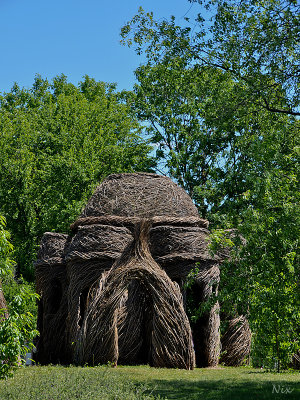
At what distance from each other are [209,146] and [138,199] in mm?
13097

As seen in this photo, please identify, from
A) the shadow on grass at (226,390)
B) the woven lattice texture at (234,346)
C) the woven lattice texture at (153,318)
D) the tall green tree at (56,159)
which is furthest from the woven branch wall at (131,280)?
the tall green tree at (56,159)

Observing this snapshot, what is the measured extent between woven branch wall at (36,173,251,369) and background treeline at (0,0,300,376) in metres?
1.51

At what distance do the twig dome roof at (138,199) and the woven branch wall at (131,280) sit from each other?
25mm

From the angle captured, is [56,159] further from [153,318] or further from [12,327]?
[12,327]

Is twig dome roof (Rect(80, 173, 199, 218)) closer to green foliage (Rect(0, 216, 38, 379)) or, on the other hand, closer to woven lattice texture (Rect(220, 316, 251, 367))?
woven lattice texture (Rect(220, 316, 251, 367))

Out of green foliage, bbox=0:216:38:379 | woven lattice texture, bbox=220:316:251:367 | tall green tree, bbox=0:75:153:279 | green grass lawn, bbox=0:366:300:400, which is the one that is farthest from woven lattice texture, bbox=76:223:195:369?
tall green tree, bbox=0:75:153:279

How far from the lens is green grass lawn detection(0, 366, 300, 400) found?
747 cm

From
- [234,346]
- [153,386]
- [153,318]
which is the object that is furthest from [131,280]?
[234,346]

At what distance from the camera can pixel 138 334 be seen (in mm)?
13844

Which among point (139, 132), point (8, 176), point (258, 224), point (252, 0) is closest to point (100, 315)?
point (258, 224)

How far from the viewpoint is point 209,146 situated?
87.5 ft

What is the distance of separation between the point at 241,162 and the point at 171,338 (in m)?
13.5

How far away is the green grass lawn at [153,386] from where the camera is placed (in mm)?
7469

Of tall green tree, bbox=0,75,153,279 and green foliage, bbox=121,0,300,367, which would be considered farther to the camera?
tall green tree, bbox=0,75,153,279
